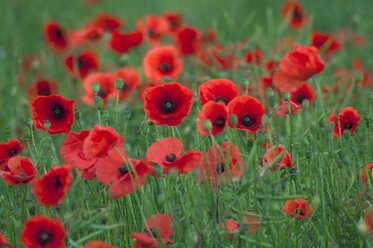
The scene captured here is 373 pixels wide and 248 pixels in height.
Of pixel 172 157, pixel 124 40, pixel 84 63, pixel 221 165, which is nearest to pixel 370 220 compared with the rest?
pixel 221 165

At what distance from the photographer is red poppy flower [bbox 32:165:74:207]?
3.54 feet

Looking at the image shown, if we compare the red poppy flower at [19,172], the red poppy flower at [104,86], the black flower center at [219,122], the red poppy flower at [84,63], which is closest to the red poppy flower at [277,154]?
the black flower center at [219,122]

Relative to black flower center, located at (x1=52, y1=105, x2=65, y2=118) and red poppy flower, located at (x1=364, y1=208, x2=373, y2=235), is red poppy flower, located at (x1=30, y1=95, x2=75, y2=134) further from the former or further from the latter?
red poppy flower, located at (x1=364, y1=208, x2=373, y2=235)

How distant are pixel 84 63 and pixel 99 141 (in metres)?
1.56

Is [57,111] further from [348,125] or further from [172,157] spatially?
[348,125]

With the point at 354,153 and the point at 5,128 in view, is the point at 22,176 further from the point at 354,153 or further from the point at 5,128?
the point at 354,153

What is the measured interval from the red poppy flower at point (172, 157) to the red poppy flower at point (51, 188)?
0.22 m

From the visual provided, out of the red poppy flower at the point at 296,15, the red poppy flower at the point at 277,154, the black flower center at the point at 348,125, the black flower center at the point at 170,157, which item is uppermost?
the red poppy flower at the point at 296,15

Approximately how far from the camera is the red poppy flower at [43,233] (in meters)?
1.02

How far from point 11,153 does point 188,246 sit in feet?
1.88

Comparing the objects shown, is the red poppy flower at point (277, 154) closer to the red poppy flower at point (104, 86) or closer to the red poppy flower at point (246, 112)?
the red poppy flower at point (246, 112)

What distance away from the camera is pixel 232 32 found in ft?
8.46

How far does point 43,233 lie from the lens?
40.9 inches

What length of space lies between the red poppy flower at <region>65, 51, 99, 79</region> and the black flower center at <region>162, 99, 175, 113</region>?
1352mm
